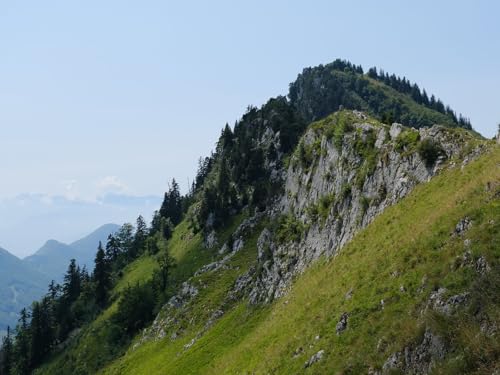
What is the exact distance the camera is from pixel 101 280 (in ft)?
466

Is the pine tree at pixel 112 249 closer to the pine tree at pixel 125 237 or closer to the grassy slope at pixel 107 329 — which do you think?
the pine tree at pixel 125 237

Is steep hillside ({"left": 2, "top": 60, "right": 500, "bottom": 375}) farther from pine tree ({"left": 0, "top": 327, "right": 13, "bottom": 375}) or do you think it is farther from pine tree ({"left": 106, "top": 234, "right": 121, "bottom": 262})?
pine tree ({"left": 106, "top": 234, "right": 121, "bottom": 262})

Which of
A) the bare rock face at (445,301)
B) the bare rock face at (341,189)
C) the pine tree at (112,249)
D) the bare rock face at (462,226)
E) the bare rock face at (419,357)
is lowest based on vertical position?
the bare rock face at (419,357)

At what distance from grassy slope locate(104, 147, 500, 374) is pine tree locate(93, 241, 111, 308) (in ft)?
328

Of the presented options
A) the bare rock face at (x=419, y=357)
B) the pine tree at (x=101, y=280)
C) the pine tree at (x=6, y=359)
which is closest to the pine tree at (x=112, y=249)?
the pine tree at (x=101, y=280)

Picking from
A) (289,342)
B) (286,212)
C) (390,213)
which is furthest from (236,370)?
(286,212)

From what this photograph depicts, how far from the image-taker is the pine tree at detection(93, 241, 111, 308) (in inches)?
5502

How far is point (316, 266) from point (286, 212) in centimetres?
2376

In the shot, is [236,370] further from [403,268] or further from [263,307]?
[403,268]

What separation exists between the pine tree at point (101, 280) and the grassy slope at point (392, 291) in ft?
328

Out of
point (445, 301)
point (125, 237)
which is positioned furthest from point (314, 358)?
point (125, 237)

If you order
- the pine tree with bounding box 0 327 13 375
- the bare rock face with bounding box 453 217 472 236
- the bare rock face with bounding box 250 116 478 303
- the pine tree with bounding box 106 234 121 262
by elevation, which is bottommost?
the pine tree with bounding box 0 327 13 375

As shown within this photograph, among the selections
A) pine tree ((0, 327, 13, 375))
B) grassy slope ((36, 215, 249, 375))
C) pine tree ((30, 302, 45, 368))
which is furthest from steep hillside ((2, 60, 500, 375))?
pine tree ((0, 327, 13, 375))

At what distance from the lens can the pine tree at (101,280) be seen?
140 m
